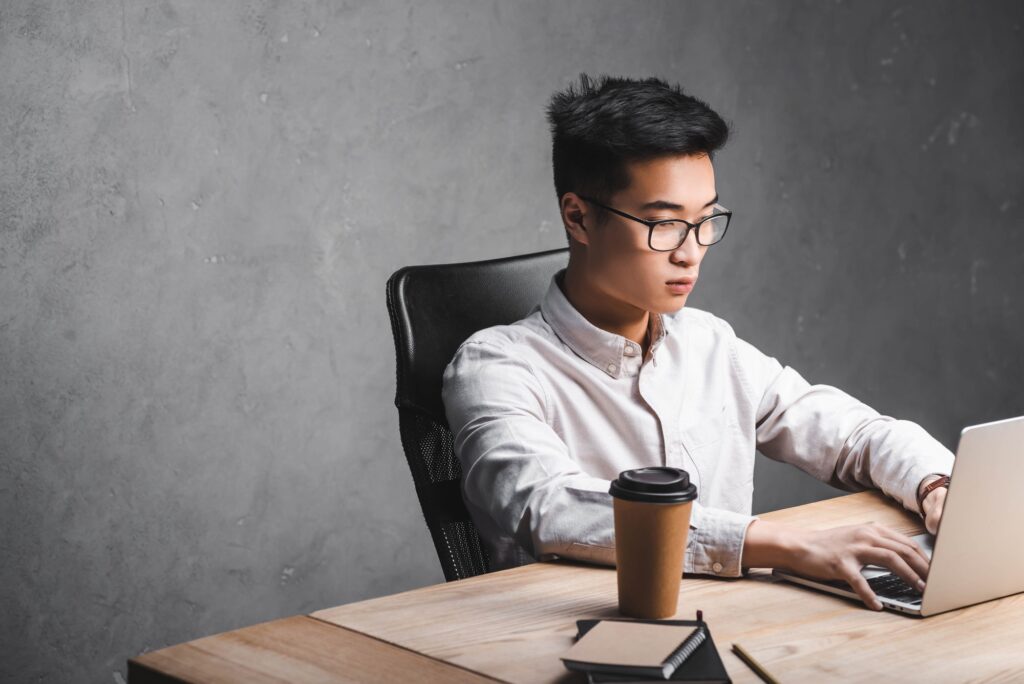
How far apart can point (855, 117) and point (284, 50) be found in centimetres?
183

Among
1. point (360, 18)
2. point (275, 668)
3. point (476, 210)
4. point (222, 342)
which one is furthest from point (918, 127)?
point (275, 668)

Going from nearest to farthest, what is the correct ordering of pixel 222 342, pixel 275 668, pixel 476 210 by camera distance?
1. pixel 275 668
2. pixel 222 342
3. pixel 476 210

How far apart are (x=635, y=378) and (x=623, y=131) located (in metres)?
0.36

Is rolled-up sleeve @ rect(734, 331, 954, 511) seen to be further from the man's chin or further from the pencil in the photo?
the pencil

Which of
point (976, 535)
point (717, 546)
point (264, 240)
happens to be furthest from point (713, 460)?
point (264, 240)

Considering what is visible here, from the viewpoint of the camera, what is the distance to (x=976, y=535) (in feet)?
3.72

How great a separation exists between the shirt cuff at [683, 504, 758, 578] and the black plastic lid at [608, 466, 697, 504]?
18 centimetres

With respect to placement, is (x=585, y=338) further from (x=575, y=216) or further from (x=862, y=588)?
(x=862, y=588)

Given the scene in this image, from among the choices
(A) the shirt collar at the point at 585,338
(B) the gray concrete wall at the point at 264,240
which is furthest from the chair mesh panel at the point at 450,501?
(B) the gray concrete wall at the point at 264,240

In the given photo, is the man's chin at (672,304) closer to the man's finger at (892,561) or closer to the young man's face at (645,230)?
the young man's face at (645,230)

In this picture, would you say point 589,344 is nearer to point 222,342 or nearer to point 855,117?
point 222,342

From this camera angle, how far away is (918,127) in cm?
362

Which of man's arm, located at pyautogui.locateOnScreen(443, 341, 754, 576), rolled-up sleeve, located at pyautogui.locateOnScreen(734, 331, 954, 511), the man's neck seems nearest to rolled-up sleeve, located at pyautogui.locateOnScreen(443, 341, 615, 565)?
man's arm, located at pyautogui.locateOnScreen(443, 341, 754, 576)

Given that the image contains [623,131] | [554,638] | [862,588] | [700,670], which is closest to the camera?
[700,670]
